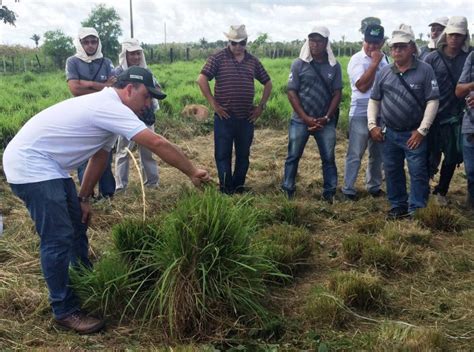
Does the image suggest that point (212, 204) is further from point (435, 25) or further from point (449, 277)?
point (435, 25)

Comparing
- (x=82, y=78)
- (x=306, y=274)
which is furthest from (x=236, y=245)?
(x=82, y=78)

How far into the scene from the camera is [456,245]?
397 centimetres

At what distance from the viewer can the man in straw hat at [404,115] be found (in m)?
4.21

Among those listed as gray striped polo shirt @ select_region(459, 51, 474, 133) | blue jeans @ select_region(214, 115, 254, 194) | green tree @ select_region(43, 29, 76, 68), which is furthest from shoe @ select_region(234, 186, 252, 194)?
green tree @ select_region(43, 29, 76, 68)

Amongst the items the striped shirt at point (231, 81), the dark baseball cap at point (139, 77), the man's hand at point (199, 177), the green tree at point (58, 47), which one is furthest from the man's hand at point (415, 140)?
the green tree at point (58, 47)

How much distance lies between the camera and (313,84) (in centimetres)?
495

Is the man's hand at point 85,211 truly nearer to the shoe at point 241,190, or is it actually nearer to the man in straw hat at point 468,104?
the shoe at point 241,190

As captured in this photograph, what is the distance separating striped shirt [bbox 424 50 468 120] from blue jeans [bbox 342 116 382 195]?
2.38ft

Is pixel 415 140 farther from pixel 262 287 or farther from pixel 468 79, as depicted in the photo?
pixel 262 287

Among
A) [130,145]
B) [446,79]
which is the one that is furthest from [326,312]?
[130,145]

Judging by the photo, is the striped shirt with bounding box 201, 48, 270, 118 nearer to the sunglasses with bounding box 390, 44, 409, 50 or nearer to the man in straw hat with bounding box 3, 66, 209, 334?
the sunglasses with bounding box 390, 44, 409, 50

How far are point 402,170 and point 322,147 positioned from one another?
0.88 m

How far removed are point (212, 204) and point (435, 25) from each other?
360cm

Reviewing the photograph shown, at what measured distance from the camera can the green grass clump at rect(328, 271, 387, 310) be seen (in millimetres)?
3033
